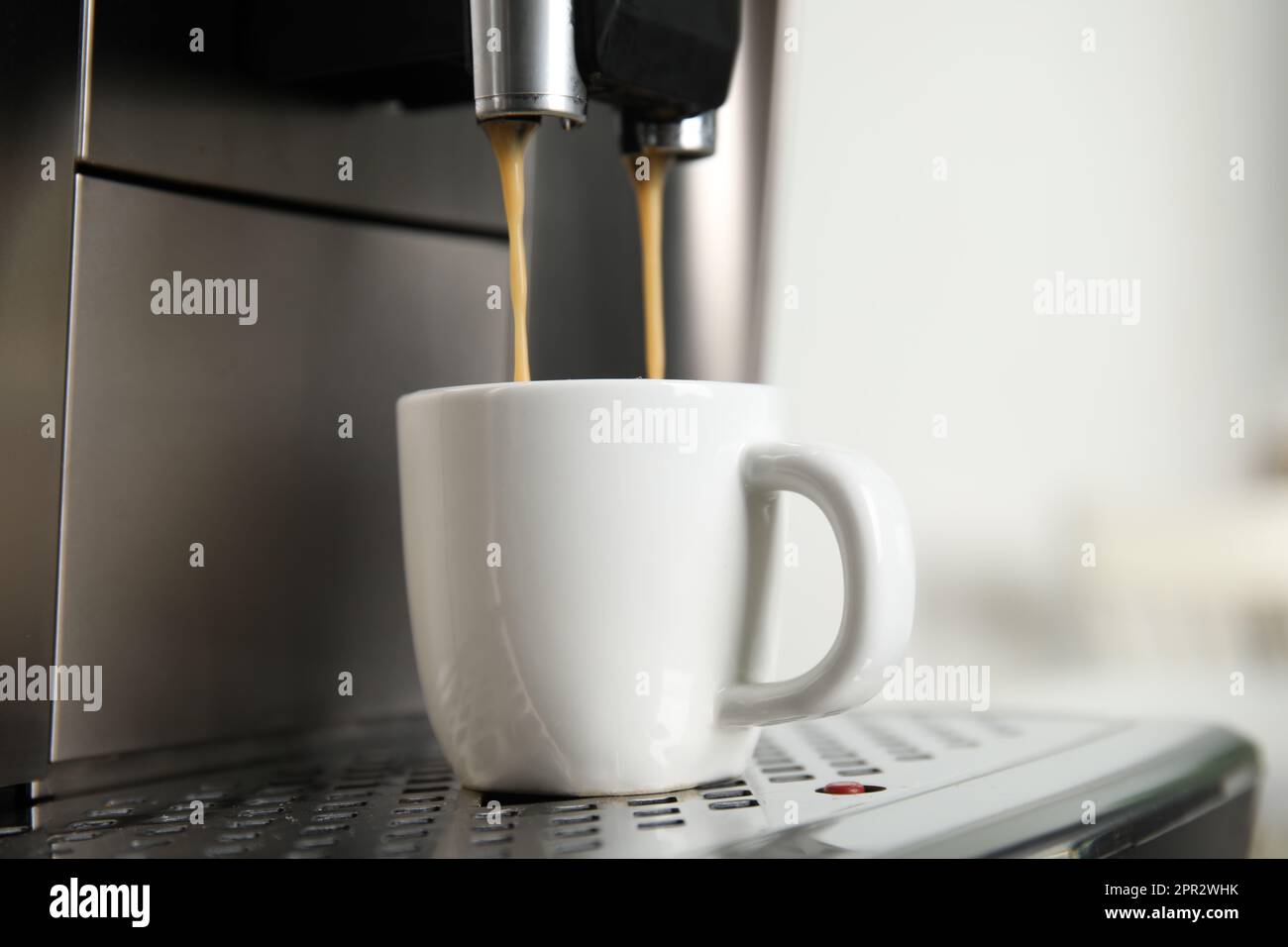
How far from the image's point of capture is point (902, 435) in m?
0.90

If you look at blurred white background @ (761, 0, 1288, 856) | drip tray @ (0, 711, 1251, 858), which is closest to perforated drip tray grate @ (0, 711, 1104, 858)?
drip tray @ (0, 711, 1251, 858)

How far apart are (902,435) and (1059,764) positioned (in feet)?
1.89

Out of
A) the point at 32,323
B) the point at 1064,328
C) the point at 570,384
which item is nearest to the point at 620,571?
the point at 570,384

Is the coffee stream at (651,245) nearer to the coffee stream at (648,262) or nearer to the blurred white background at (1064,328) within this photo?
the coffee stream at (648,262)

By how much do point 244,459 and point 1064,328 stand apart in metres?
0.78

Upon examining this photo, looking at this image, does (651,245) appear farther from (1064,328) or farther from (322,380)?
(1064,328)

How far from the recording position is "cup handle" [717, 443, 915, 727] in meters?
0.29

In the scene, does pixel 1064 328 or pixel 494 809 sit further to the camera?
pixel 1064 328

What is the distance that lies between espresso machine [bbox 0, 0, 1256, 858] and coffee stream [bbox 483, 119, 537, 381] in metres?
0.02

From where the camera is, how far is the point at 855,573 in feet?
0.97

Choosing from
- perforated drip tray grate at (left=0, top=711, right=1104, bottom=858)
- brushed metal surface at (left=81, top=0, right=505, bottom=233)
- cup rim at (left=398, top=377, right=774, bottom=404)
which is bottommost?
perforated drip tray grate at (left=0, top=711, right=1104, bottom=858)

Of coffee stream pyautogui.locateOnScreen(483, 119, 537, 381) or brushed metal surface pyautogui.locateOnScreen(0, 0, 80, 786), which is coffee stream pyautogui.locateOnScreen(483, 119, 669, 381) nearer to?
coffee stream pyautogui.locateOnScreen(483, 119, 537, 381)

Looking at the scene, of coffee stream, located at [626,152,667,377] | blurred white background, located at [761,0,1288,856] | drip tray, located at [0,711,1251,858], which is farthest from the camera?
blurred white background, located at [761,0,1288,856]
